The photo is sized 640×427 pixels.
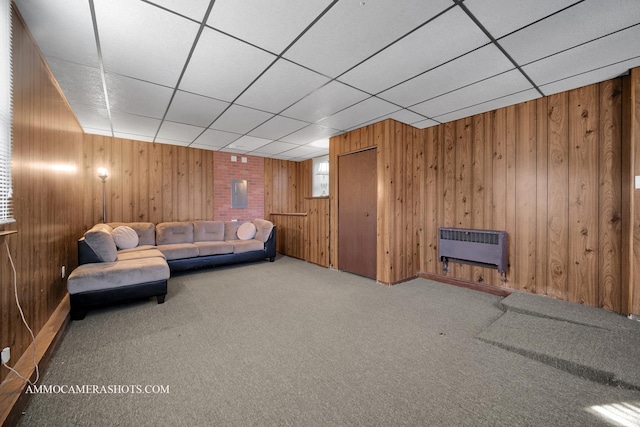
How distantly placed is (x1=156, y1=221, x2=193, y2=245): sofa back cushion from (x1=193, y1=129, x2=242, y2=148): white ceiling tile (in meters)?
1.71

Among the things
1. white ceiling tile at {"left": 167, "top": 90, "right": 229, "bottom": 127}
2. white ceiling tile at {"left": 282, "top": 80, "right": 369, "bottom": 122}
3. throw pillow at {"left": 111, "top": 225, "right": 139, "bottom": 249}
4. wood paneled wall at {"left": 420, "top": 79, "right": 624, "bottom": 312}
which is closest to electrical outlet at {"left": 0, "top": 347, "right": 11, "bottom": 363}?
white ceiling tile at {"left": 167, "top": 90, "right": 229, "bottom": 127}

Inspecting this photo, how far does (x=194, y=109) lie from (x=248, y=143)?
1901 mm

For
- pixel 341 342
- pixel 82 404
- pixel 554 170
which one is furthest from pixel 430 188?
pixel 82 404

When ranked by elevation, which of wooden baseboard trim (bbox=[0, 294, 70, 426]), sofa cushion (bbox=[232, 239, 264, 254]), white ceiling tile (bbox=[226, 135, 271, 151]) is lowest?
wooden baseboard trim (bbox=[0, 294, 70, 426])

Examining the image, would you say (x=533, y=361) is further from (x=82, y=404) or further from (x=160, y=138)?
(x=160, y=138)

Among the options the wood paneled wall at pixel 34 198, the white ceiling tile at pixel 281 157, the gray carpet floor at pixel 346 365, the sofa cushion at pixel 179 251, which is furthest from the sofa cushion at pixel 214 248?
the white ceiling tile at pixel 281 157

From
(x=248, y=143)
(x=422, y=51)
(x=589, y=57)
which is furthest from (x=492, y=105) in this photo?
(x=248, y=143)

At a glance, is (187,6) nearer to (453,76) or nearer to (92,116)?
(453,76)

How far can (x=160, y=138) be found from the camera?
5.14 metres

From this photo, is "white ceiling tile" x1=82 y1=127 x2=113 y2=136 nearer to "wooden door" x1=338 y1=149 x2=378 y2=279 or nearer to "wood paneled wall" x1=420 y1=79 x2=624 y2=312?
"wooden door" x1=338 y1=149 x2=378 y2=279

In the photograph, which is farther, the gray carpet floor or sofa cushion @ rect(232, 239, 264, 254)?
sofa cushion @ rect(232, 239, 264, 254)

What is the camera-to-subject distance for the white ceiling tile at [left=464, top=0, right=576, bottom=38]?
1726mm

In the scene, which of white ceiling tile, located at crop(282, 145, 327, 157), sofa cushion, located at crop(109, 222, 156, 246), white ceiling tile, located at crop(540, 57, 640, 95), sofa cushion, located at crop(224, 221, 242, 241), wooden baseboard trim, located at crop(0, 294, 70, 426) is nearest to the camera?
wooden baseboard trim, located at crop(0, 294, 70, 426)

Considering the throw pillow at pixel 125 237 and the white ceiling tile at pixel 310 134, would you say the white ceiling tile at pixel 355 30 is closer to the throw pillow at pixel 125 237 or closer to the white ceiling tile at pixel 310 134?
the white ceiling tile at pixel 310 134
